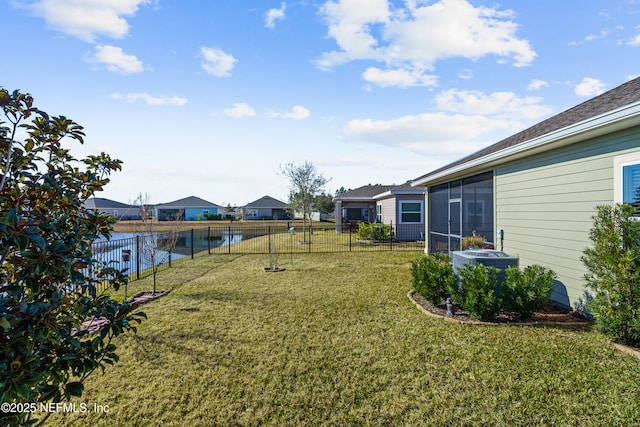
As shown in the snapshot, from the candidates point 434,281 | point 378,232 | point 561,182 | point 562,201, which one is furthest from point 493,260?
point 378,232

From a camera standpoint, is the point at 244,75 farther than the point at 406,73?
No

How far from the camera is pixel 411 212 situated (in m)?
18.5

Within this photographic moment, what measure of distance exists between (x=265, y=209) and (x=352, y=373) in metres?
54.5

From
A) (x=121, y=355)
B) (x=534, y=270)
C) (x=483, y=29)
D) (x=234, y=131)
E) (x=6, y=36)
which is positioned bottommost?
(x=121, y=355)

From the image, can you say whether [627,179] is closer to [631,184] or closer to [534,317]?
[631,184]

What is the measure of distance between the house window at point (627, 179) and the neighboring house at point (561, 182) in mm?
12

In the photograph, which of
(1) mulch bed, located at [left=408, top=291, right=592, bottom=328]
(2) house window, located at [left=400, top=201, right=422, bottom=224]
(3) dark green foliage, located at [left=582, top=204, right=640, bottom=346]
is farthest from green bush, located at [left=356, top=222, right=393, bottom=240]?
(3) dark green foliage, located at [left=582, top=204, right=640, bottom=346]

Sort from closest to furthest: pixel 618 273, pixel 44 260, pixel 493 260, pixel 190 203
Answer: pixel 44 260 < pixel 618 273 < pixel 493 260 < pixel 190 203

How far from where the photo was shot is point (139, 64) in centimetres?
689

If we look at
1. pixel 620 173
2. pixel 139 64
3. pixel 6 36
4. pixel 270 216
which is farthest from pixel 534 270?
pixel 270 216

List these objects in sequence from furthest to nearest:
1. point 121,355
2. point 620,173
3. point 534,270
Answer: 1. point 534,270
2. point 620,173
3. point 121,355

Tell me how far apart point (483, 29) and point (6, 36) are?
931 centimetres

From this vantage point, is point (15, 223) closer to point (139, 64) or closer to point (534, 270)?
point (534, 270)

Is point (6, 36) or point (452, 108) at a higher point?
point (452, 108)
